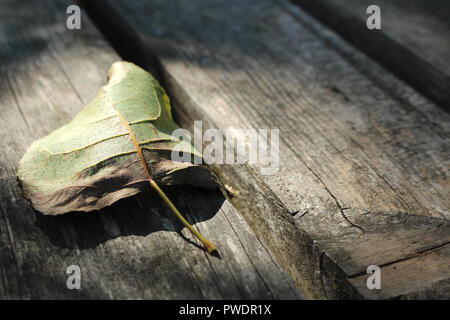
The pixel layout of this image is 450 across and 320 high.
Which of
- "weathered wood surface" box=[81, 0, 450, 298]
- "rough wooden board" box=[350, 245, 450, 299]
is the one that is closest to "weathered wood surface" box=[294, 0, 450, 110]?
"weathered wood surface" box=[81, 0, 450, 298]

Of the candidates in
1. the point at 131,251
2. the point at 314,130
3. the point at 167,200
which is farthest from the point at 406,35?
the point at 131,251

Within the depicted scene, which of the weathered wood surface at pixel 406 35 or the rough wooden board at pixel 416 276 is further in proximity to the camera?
the weathered wood surface at pixel 406 35

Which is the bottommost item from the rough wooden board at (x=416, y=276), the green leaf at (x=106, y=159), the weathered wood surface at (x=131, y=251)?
the rough wooden board at (x=416, y=276)

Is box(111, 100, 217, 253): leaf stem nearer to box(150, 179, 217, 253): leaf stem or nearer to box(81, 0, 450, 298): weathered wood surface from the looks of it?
box(150, 179, 217, 253): leaf stem

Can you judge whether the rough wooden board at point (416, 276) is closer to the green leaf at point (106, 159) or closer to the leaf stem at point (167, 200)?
the leaf stem at point (167, 200)

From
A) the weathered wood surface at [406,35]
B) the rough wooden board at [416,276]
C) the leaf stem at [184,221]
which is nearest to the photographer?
the rough wooden board at [416,276]

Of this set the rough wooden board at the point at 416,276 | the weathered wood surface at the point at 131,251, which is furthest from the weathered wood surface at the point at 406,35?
the weathered wood surface at the point at 131,251
